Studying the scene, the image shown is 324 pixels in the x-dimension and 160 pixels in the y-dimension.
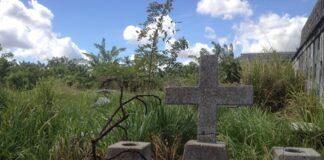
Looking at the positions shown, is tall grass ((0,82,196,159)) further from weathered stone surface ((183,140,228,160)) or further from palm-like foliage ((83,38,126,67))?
palm-like foliage ((83,38,126,67))

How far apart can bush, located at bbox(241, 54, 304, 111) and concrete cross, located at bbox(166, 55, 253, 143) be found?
180 inches

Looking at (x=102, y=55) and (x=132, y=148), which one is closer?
(x=132, y=148)

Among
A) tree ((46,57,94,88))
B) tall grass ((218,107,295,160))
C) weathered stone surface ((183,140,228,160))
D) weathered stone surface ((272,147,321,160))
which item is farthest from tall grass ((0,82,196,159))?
tree ((46,57,94,88))

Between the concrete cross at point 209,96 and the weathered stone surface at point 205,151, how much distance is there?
1.25 ft

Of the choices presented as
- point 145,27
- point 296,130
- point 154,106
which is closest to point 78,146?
point 154,106

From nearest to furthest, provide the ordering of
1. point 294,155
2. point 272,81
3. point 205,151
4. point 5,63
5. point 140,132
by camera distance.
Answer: point 294,155 → point 205,151 → point 140,132 → point 272,81 → point 5,63

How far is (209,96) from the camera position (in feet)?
15.1

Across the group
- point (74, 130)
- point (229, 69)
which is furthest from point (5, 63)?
point (74, 130)

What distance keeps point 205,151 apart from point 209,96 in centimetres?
73

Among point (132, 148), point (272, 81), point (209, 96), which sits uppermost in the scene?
point (272, 81)

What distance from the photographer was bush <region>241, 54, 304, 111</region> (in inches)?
367

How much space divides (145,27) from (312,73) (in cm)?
361

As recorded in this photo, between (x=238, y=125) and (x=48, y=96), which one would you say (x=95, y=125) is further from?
(x=48, y=96)

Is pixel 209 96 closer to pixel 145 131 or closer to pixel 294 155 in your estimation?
pixel 145 131
